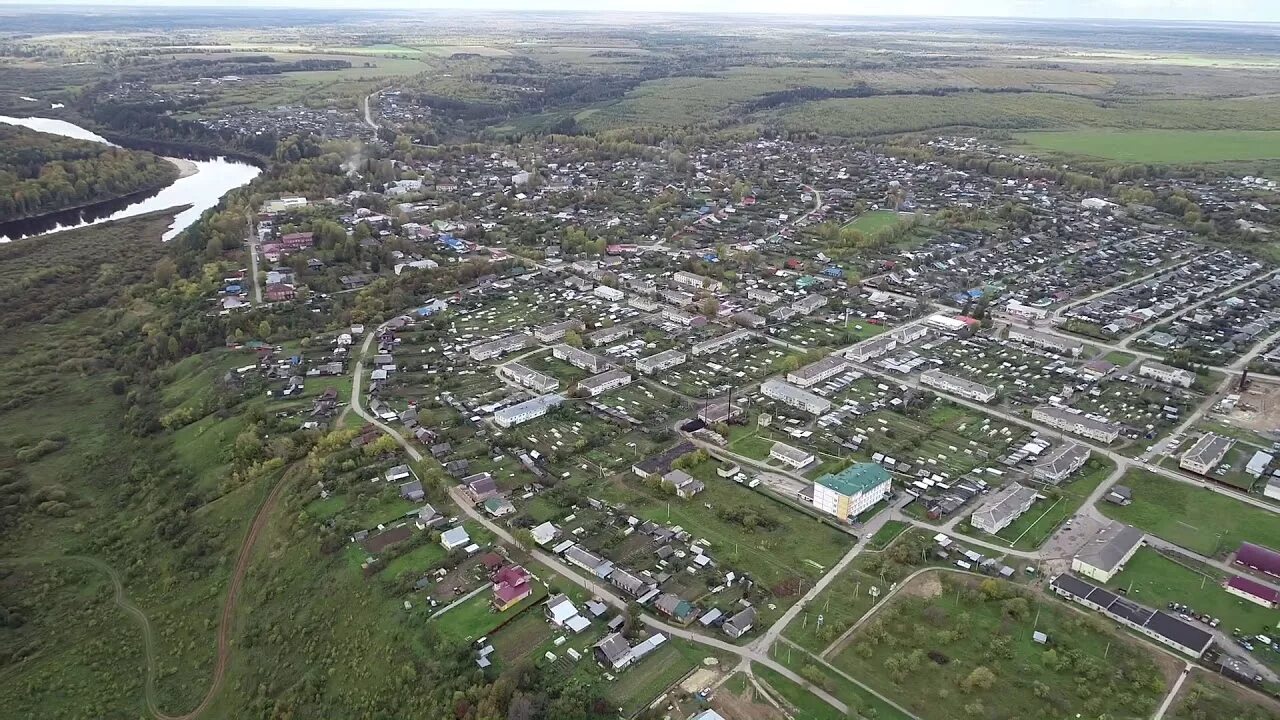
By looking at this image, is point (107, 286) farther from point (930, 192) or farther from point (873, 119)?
point (873, 119)

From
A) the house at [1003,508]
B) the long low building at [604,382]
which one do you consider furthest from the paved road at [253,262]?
the house at [1003,508]

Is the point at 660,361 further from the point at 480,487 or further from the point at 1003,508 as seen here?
the point at 1003,508

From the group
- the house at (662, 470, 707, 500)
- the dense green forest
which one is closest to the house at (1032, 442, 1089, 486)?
the house at (662, 470, 707, 500)

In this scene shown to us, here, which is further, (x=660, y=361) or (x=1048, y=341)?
(x=1048, y=341)

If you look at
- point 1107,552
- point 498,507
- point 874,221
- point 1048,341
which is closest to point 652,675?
point 498,507

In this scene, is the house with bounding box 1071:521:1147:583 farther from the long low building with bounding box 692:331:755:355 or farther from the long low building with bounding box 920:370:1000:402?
the long low building with bounding box 692:331:755:355

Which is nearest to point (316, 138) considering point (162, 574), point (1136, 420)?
point (162, 574)

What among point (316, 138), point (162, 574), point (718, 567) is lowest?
point (162, 574)
